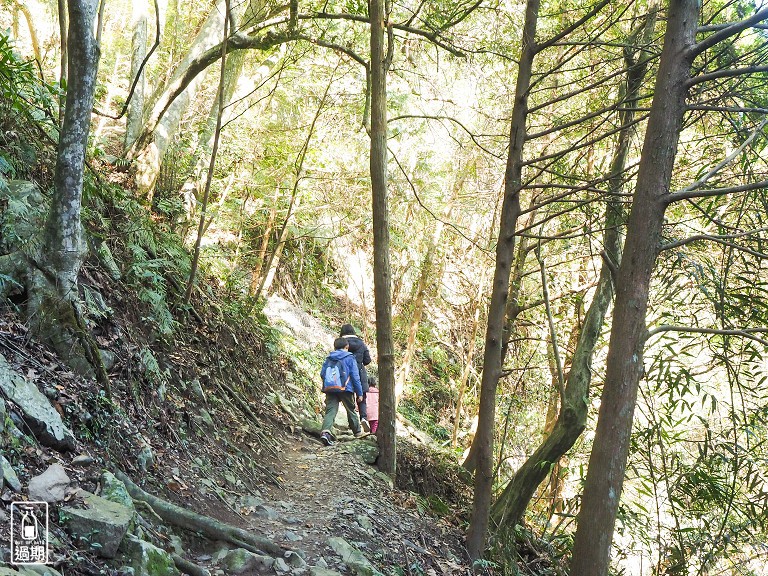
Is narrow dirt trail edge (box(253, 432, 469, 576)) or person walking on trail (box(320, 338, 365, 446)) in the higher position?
person walking on trail (box(320, 338, 365, 446))

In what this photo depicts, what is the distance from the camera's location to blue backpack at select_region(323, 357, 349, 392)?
10.4m

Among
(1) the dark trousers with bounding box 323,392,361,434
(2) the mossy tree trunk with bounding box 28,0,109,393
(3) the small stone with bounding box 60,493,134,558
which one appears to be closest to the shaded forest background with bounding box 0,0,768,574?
(2) the mossy tree trunk with bounding box 28,0,109,393

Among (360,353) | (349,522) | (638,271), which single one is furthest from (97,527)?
(360,353)

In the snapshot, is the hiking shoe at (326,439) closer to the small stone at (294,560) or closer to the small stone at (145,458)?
the small stone at (294,560)

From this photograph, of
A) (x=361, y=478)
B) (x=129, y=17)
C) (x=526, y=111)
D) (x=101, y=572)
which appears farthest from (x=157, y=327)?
(x=129, y=17)

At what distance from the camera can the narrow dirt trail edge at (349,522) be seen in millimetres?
5868

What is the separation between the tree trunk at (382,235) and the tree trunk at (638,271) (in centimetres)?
421

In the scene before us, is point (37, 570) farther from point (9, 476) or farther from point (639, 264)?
point (639, 264)

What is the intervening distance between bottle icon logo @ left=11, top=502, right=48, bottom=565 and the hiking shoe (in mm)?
6974

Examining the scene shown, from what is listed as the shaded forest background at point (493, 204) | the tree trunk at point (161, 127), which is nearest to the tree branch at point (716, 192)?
the shaded forest background at point (493, 204)

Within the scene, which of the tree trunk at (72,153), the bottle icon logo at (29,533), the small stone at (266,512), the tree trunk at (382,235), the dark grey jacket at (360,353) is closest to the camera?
the bottle icon logo at (29,533)

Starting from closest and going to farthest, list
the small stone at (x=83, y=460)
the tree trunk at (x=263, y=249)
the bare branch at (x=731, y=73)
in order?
1. the small stone at (x=83, y=460)
2. the bare branch at (x=731, y=73)
3. the tree trunk at (x=263, y=249)

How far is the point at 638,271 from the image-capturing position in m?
4.95

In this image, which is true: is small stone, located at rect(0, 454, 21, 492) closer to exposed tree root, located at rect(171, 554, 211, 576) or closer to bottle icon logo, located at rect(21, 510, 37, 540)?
bottle icon logo, located at rect(21, 510, 37, 540)
